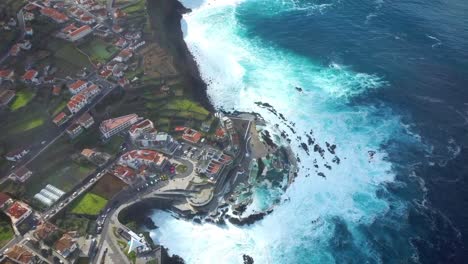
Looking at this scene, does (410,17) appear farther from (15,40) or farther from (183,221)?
(15,40)

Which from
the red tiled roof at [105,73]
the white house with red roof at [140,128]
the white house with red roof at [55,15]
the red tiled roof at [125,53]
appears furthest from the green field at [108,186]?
the white house with red roof at [55,15]

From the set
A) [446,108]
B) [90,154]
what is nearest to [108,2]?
[90,154]

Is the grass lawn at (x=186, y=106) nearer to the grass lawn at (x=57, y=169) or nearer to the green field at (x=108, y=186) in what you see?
the green field at (x=108, y=186)

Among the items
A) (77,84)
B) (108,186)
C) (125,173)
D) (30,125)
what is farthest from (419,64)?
(30,125)

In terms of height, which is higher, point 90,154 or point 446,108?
point 90,154

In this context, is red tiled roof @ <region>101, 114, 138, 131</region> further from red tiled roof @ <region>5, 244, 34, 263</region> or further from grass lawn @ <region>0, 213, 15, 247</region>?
red tiled roof @ <region>5, 244, 34, 263</region>

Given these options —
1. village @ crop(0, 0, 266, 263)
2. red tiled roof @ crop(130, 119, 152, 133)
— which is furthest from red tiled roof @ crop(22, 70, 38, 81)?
red tiled roof @ crop(130, 119, 152, 133)

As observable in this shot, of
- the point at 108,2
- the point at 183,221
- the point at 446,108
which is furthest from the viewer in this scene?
the point at 108,2
